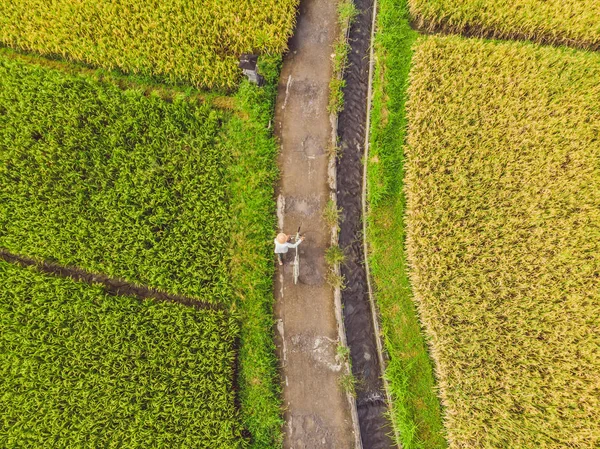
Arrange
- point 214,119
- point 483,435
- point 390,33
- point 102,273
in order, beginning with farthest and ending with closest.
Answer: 1. point 390,33
2. point 214,119
3. point 102,273
4. point 483,435

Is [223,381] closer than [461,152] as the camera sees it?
Yes

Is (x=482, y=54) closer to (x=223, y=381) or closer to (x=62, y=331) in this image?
(x=223, y=381)

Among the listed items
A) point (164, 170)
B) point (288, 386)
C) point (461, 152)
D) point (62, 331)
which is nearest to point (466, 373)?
point (288, 386)

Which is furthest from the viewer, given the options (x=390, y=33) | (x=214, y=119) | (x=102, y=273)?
(x=390, y=33)

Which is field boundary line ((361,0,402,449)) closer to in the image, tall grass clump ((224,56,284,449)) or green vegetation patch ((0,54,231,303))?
tall grass clump ((224,56,284,449))

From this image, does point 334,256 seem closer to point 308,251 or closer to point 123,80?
point 308,251

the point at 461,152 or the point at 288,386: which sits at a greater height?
the point at 461,152

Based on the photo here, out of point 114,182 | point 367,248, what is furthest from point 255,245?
point 114,182
